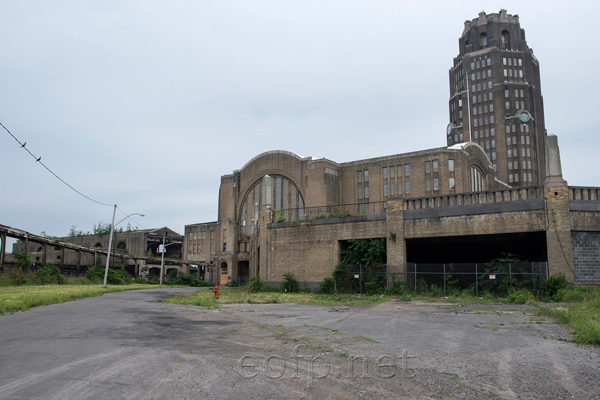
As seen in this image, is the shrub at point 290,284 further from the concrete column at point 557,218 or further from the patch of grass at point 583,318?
the patch of grass at point 583,318

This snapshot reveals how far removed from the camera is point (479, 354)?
846cm

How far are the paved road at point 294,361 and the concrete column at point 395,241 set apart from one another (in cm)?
1441

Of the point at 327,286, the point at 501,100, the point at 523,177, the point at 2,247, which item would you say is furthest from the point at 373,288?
the point at 501,100

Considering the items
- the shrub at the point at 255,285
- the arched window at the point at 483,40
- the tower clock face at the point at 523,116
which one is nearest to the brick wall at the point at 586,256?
the shrub at the point at 255,285

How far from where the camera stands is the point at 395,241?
28172 millimetres

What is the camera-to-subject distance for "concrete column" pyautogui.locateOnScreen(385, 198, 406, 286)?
27.7 m

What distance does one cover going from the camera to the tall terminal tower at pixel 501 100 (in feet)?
337

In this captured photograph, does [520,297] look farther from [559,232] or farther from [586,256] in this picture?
[586,256]

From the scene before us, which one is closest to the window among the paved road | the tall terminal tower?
the tall terminal tower

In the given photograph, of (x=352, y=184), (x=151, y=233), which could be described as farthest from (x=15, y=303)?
(x=151, y=233)

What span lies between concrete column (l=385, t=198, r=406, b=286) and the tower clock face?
87.2 meters

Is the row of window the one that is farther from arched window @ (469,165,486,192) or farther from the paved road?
the paved road

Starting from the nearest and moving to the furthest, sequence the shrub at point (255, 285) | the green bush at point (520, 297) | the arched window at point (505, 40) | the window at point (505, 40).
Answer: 1. the green bush at point (520, 297)
2. the shrub at point (255, 285)
3. the window at point (505, 40)
4. the arched window at point (505, 40)

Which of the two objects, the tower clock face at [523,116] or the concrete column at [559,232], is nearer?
the concrete column at [559,232]
